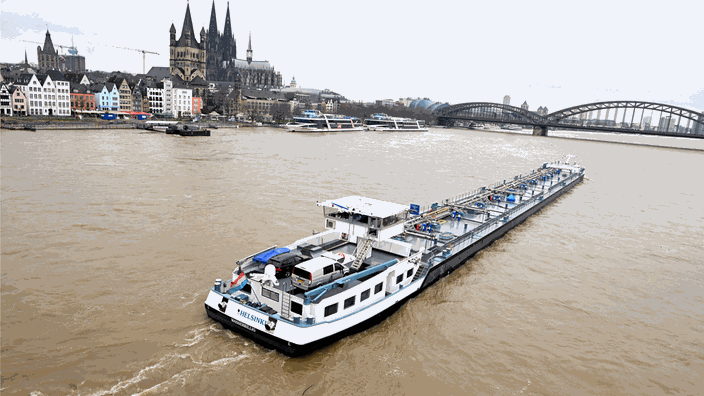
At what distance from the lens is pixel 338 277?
13672mm

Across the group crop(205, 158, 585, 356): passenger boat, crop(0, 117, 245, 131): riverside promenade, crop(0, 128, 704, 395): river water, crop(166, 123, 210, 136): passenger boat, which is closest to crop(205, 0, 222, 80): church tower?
crop(0, 117, 245, 131): riverside promenade

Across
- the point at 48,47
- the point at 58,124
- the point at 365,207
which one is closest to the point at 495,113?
the point at 58,124

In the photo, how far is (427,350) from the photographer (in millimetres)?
12766

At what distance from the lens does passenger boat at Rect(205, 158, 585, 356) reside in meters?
11.9

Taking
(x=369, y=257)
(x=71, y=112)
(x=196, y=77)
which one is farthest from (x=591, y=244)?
(x=196, y=77)

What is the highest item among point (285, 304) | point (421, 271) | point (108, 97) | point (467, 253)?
point (108, 97)

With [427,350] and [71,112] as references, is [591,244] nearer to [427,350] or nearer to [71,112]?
[427,350]

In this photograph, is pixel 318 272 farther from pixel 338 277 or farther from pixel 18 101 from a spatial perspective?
pixel 18 101

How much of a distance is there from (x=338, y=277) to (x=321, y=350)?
2.47 m

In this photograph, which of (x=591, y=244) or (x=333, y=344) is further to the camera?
(x=591, y=244)

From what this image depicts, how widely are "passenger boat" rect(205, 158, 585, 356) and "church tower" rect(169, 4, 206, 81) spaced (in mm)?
159201

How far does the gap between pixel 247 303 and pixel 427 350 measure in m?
5.77

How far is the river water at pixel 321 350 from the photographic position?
11.2 m

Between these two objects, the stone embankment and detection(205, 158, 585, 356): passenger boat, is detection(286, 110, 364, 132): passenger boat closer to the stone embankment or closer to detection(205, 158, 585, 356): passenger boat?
the stone embankment
